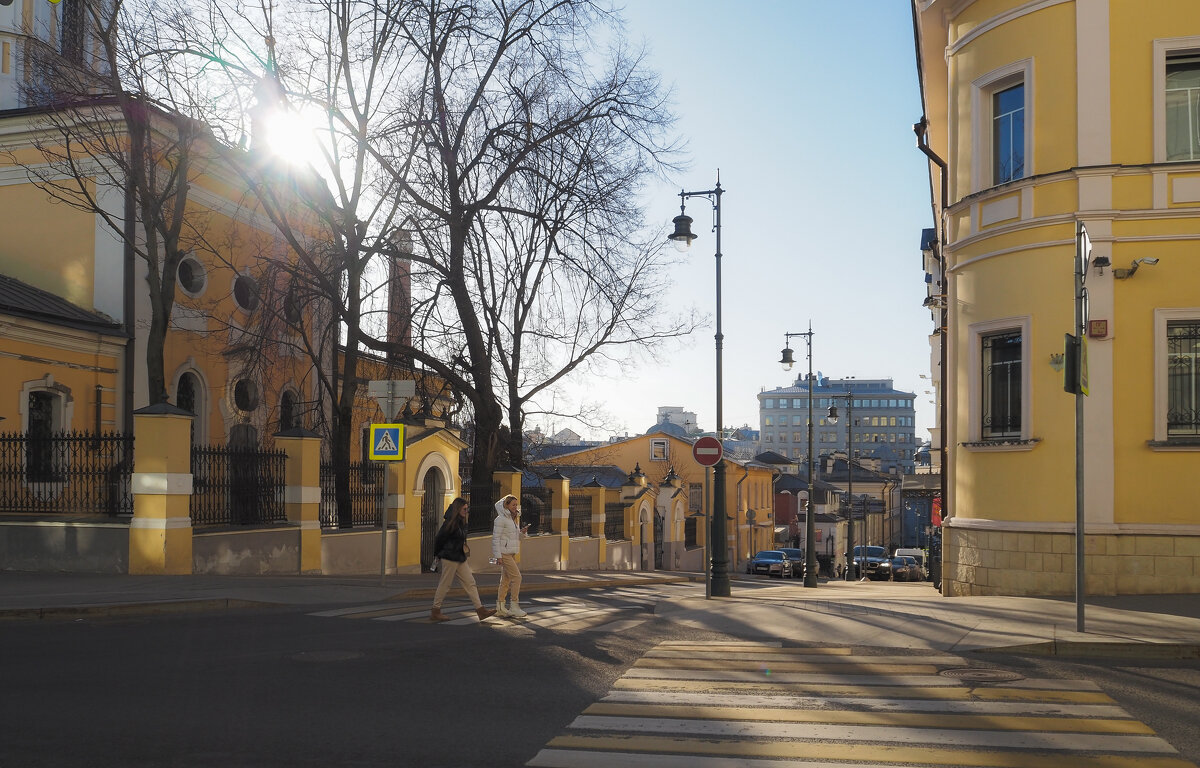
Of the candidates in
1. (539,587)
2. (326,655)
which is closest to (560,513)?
(539,587)

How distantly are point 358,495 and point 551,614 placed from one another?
9.79 meters

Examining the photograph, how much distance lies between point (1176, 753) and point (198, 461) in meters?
15.8

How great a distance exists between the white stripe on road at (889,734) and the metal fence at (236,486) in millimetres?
12867

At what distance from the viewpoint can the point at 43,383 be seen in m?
24.0

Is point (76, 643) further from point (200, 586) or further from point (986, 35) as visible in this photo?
point (986, 35)

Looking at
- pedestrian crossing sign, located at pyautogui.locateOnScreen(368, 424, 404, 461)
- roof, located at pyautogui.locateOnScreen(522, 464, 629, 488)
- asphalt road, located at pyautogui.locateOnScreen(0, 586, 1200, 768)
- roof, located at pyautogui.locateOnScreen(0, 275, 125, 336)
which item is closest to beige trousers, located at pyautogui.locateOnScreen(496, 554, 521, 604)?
asphalt road, located at pyautogui.locateOnScreen(0, 586, 1200, 768)

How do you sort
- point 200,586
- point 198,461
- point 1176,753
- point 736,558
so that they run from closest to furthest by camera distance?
1. point 1176,753
2. point 200,586
3. point 198,461
4. point 736,558

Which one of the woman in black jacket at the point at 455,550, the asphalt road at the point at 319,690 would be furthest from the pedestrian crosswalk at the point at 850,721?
the woman in black jacket at the point at 455,550

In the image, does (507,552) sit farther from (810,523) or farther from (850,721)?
(810,523)

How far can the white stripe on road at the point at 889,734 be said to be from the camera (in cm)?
647

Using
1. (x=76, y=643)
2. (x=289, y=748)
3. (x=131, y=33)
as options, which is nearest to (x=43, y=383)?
(x=131, y=33)

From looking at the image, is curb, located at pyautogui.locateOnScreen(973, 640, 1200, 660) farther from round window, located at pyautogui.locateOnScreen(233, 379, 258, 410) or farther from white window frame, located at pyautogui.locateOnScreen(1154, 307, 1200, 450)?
round window, located at pyautogui.locateOnScreen(233, 379, 258, 410)

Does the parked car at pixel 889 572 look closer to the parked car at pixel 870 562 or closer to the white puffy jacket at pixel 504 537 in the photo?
the parked car at pixel 870 562

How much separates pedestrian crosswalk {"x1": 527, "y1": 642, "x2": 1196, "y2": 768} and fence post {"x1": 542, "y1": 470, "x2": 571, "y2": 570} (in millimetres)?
21319
